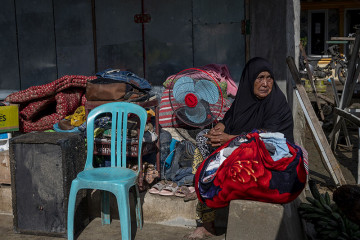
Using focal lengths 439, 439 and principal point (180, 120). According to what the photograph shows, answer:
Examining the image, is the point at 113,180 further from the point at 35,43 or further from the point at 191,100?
the point at 35,43

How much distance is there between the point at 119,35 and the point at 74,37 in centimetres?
70

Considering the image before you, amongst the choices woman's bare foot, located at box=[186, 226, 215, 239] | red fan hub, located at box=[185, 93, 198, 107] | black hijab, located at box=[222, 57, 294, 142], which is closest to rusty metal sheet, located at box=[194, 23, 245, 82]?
red fan hub, located at box=[185, 93, 198, 107]

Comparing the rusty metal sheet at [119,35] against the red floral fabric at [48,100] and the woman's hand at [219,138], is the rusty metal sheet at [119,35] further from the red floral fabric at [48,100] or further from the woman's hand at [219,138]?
the woman's hand at [219,138]

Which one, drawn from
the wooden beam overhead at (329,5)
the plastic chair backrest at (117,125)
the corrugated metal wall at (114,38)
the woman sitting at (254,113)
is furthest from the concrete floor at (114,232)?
the wooden beam overhead at (329,5)

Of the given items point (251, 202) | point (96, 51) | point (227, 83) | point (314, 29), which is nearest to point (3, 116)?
point (96, 51)

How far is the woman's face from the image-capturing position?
12.7 feet

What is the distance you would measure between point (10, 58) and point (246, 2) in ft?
11.9

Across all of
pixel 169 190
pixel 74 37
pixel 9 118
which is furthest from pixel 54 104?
pixel 169 190

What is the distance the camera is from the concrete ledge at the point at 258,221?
3.21 metres

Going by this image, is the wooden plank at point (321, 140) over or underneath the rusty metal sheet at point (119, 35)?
underneath

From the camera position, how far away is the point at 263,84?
3.87 m

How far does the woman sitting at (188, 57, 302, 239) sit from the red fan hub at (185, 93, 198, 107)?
761mm

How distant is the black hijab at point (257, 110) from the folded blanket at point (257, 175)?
48 centimetres

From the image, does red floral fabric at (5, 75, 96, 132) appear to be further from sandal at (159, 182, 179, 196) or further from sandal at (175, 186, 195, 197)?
sandal at (175, 186, 195, 197)
